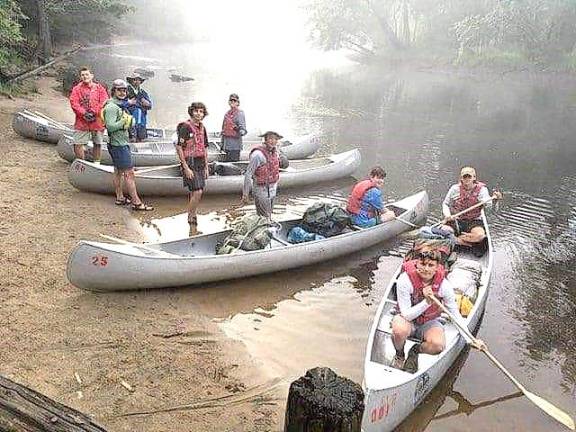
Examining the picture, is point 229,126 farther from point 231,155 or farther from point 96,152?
point 96,152

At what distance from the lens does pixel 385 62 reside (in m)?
42.3

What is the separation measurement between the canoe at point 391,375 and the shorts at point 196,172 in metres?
3.32

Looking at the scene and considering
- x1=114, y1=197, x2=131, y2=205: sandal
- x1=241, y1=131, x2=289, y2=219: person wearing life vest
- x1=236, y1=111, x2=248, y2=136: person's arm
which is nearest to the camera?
x1=241, y1=131, x2=289, y2=219: person wearing life vest

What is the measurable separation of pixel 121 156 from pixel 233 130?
2.88 metres

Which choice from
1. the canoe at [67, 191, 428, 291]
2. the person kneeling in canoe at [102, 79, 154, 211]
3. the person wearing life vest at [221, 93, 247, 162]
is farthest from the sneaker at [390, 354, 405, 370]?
the person wearing life vest at [221, 93, 247, 162]

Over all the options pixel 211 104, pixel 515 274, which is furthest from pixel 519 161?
pixel 211 104

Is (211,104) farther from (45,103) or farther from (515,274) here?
(515,274)

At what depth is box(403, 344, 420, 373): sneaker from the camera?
512cm

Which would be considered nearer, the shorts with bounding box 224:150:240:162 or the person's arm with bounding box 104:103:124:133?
the person's arm with bounding box 104:103:124:133

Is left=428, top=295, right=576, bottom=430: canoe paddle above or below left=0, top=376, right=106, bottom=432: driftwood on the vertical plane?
below

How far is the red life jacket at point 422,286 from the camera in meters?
5.21

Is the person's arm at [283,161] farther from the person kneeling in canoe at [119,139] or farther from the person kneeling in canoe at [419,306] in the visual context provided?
the person kneeling in canoe at [419,306]

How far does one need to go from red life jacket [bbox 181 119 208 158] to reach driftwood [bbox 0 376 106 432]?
231 inches

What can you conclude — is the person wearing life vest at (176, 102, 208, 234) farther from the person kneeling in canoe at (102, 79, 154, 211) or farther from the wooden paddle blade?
the wooden paddle blade
